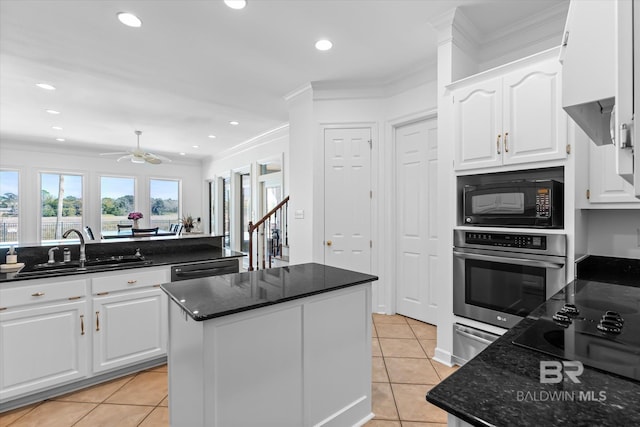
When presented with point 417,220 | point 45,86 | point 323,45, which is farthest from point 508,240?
point 45,86

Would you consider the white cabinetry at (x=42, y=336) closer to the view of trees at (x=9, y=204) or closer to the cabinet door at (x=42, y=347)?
the cabinet door at (x=42, y=347)

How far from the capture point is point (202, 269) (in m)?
2.85

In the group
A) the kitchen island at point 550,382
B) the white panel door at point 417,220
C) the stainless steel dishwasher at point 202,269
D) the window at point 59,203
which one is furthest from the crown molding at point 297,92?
the window at point 59,203

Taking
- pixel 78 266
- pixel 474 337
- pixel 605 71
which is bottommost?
pixel 474 337

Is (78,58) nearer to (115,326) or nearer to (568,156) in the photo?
(115,326)

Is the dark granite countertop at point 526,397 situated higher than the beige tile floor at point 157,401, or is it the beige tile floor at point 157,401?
the dark granite countertop at point 526,397

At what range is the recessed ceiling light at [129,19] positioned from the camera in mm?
2504

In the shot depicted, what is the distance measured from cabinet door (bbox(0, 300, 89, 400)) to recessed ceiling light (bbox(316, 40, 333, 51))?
2.95 metres

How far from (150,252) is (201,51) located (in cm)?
208

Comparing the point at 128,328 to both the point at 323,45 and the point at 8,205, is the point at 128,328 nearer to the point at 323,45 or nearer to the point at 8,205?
the point at 323,45

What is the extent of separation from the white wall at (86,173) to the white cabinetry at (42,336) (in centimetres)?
653

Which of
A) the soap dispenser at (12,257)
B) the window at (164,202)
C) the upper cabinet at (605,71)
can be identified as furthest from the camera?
the window at (164,202)

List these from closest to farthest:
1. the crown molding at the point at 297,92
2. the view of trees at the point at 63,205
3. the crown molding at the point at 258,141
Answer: the crown molding at the point at 297,92 → the crown molding at the point at 258,141 → the view of trees at the point at 63,205

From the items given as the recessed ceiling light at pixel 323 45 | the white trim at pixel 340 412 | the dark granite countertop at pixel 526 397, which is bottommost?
the white trim at pixel 340 412
